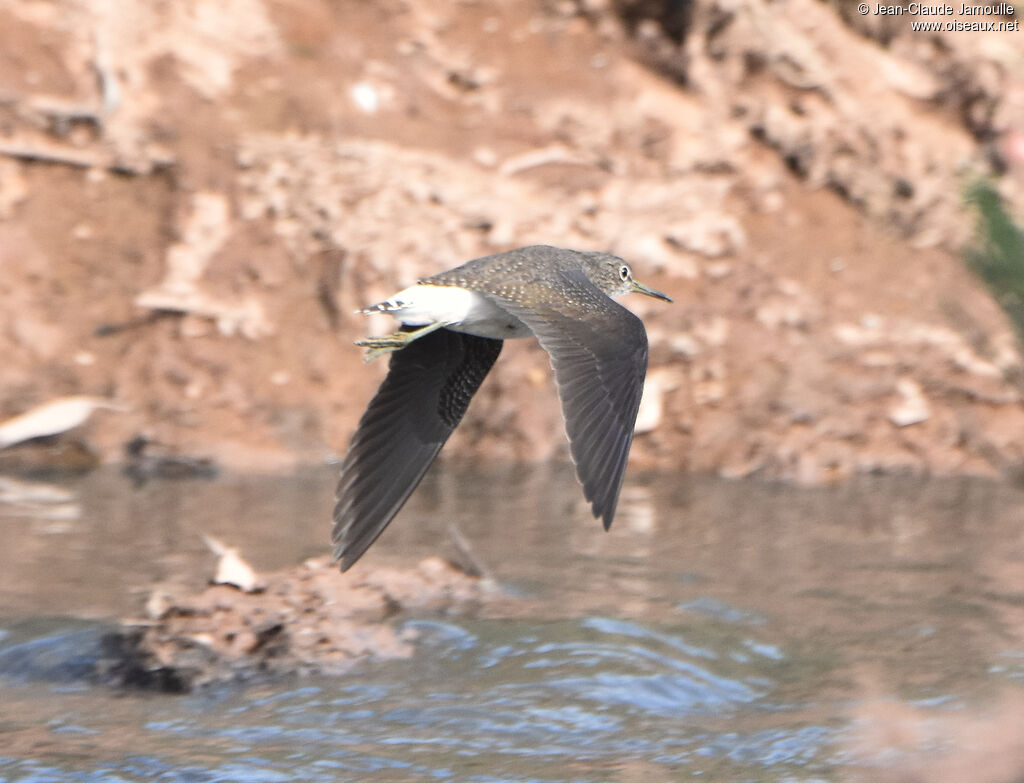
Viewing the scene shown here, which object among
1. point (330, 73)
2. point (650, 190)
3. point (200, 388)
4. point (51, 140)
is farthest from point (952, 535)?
point (51, 140)

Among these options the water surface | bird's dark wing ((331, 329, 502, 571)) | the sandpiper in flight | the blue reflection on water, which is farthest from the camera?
bird's dark wing ((331, 329, 502, 571))

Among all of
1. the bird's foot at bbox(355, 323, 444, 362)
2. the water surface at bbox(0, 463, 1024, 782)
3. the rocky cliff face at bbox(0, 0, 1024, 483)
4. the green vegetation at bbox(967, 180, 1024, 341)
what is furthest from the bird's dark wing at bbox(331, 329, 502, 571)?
the rocky cliff face at bbox(0, 0, 1024, 483)

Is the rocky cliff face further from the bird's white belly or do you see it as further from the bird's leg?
the bird's white belly

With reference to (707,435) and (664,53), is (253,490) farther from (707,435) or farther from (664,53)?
(664,53)

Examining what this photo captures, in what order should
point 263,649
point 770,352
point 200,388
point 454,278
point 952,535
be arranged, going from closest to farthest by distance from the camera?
1. point 454,278
2. point 263,649
3. point 952,535
4. point 200,388
5. point 770,352

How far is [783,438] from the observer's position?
8641 mm

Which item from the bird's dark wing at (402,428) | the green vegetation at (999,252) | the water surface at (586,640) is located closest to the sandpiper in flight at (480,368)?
the bird's dark wing at (402,428)

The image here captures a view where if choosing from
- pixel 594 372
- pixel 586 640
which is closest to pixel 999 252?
pixel 594 372

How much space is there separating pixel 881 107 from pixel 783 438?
9.32 feet

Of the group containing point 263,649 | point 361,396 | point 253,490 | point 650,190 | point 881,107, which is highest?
point 881,107

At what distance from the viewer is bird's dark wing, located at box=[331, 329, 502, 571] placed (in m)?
5.04

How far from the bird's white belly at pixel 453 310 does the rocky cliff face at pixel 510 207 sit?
3.48 m

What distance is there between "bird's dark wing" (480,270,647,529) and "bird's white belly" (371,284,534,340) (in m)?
0.09

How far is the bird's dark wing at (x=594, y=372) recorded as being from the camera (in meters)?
4.13
